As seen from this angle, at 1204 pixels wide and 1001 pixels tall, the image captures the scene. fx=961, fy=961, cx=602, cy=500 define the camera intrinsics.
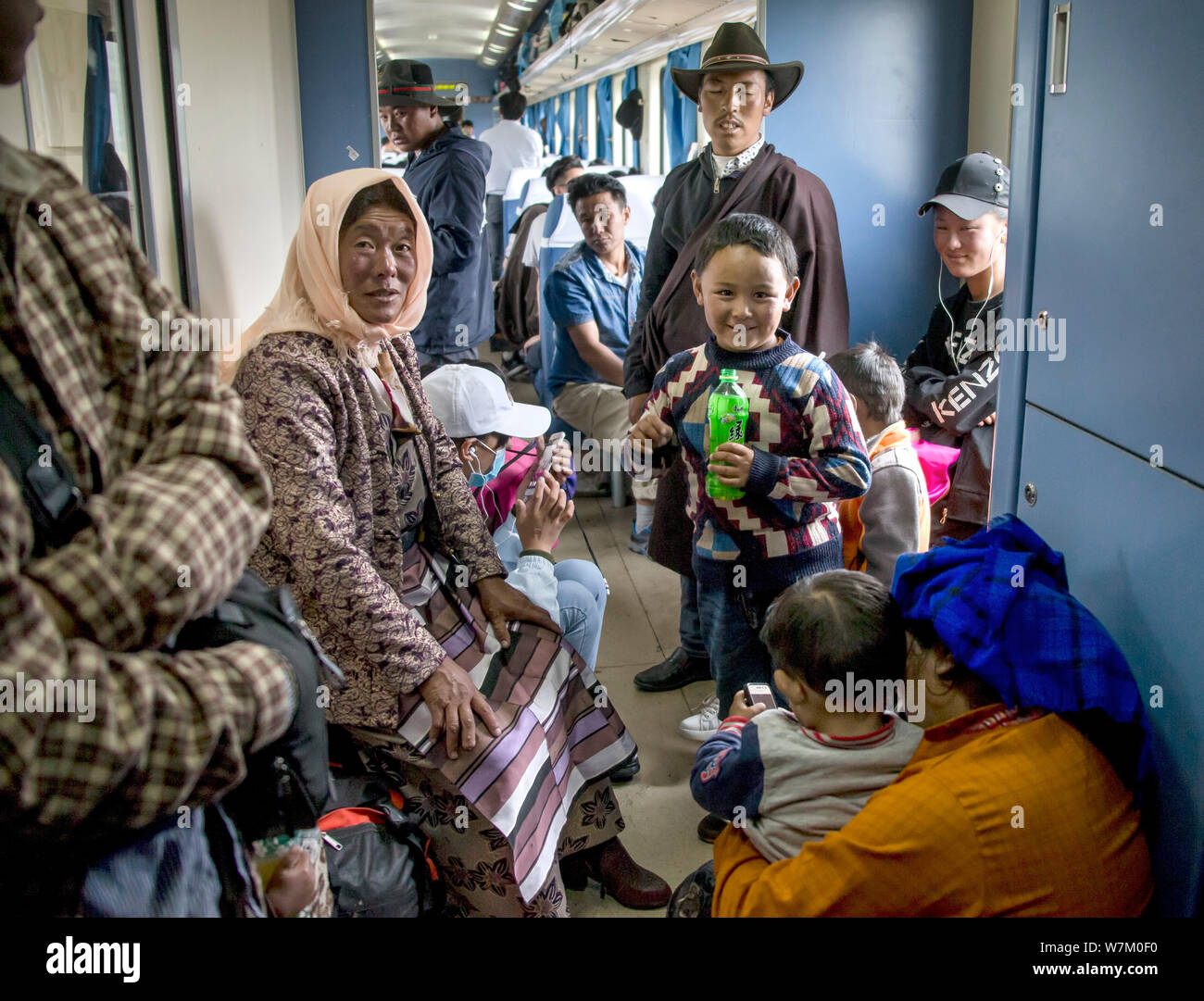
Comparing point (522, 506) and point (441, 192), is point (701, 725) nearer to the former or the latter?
point (522, 506)

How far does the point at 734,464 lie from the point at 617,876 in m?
0.90

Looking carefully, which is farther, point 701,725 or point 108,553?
point 701,725

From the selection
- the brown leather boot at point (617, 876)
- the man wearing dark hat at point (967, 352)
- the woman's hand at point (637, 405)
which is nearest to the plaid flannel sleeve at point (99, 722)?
the brown leather boot at point (617, 876)

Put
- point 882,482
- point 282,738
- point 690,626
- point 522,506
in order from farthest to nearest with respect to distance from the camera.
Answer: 1. point 690,626
2. point 882,482
3. point 522,506
4. point 282,738

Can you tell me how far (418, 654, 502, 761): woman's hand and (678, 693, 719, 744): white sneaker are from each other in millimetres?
1086

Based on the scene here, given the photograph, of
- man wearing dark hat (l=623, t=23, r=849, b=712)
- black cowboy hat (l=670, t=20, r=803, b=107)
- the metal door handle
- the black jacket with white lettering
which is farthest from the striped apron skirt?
black cowboy hat (l=670, t=20, r=803, b=107)

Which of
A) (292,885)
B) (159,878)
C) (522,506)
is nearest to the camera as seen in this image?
(159,878)

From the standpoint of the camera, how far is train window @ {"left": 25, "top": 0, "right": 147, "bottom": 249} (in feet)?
3.93

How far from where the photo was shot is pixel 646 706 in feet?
9.53

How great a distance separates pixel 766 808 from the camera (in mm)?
1392

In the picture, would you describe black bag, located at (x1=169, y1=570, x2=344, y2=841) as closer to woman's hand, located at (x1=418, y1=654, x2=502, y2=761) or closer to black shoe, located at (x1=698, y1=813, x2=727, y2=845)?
woman's hand, located at (x1=418, y1=654, x2=502, y2=761)

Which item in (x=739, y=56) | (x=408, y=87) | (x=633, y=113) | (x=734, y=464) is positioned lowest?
(x=734, y=464)

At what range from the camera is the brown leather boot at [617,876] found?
200cm

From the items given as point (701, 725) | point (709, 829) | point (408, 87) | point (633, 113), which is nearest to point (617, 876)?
point (709, 829)
